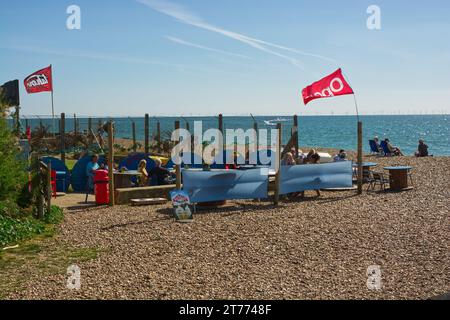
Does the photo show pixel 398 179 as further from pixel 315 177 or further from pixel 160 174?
pixel 160 174

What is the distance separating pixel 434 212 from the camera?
11.9m

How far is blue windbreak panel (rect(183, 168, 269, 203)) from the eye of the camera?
1223 centimetres

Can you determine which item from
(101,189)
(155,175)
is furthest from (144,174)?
(101,189)

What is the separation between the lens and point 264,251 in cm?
869

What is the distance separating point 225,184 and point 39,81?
34.7ft

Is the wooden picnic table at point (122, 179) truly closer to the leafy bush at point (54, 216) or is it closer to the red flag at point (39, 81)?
the leafy bush at point (54, 216)

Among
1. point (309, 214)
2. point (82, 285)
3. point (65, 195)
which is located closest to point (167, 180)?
point (65, 195)

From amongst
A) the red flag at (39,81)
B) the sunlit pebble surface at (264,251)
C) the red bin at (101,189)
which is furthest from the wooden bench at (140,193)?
the red flag at (39,81)

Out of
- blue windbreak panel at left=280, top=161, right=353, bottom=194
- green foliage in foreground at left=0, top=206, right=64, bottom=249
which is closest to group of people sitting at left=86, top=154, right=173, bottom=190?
Answer: blue windbreak panel at left=280, top=161, right=353, bottom=194

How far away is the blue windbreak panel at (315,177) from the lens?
13609 mm

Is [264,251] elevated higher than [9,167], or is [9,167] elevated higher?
[9,167]

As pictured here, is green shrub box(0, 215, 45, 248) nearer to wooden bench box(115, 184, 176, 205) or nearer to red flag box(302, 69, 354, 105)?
wooden bench box(115, 184, 176, 205)

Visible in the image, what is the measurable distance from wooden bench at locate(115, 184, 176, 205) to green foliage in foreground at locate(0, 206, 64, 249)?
255cm

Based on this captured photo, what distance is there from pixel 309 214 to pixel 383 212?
1638 millimetres
